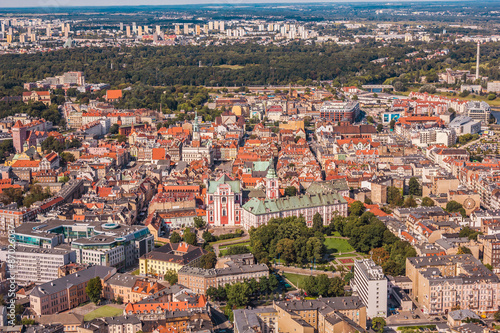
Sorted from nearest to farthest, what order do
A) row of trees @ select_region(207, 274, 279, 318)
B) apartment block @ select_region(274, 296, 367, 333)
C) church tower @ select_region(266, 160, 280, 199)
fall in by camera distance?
apartment block @ select_region(274, 296, 367, 333) < row of trees @ select_region(207, 274, 279, 318) < church tower @ select_region(266, 160, 280, 199)

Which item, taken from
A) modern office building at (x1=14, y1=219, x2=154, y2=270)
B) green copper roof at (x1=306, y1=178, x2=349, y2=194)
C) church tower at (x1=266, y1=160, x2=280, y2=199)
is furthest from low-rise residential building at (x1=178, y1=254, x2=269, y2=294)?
green copper roof at (x1=306, y1=178, x2=349, y2=194)

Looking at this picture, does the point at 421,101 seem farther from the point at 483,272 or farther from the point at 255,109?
the point at 483,272

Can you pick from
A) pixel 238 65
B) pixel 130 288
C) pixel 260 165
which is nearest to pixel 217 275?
pixel 130 288

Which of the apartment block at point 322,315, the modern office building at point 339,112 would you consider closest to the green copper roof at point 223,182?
the apartment block at point 322,315

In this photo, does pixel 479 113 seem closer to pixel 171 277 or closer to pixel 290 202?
pixel 290 202

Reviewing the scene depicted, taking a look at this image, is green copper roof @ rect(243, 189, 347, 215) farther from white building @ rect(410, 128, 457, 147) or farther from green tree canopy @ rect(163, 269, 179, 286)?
white building @ rect(410, 128, 457, 147)

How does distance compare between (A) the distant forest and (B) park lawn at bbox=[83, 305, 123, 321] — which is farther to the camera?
(A) the distant forest

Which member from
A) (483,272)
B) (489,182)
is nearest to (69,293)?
(483,272)
